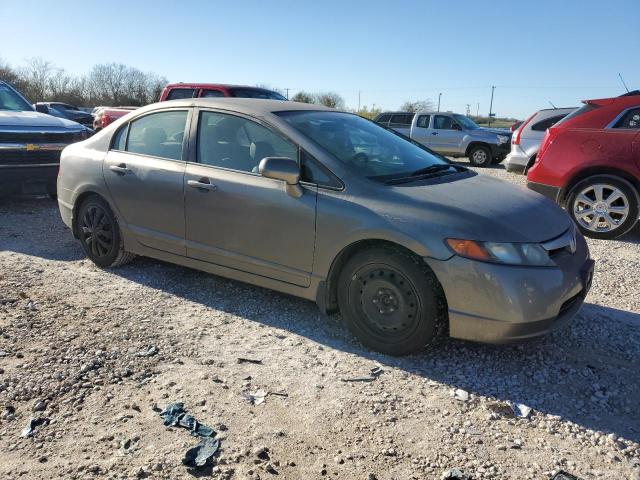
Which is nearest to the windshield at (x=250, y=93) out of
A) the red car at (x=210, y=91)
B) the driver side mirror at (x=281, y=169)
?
the red car at (x=210, y=91)

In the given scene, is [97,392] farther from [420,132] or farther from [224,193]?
[420,132]

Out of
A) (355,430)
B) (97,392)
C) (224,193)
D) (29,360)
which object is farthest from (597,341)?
(29,360)

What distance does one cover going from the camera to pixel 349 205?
11.7 feet

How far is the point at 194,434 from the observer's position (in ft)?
8.93

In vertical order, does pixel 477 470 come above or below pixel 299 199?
below

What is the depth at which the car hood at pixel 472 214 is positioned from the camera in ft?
10.7

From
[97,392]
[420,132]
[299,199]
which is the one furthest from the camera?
[420,132]

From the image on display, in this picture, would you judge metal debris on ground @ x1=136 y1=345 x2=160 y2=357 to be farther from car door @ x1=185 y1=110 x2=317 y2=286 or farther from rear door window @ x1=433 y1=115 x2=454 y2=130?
rear door window @ x1=433 y1=115 x2=454 y2=130

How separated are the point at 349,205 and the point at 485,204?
899 millimetres

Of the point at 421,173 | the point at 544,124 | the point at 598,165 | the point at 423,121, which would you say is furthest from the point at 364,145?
the point at 423,121

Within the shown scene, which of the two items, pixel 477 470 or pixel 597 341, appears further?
pixel 597 341

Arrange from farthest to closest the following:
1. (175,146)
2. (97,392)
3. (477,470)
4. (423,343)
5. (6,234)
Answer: (6,234) → (175,146) → (423,343) → (97,392) → (477,470)

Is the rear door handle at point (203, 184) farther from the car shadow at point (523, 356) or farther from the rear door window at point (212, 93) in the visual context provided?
the rear door window at point (212, 93)

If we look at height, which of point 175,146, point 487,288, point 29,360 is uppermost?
point 175,146
